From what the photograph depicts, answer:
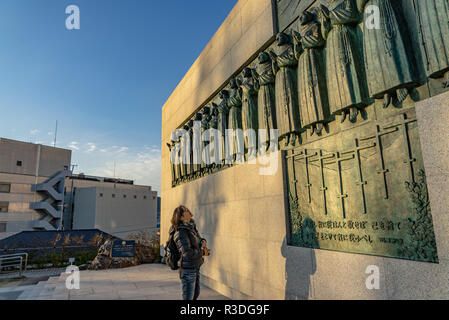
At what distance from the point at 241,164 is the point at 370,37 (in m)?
3.41

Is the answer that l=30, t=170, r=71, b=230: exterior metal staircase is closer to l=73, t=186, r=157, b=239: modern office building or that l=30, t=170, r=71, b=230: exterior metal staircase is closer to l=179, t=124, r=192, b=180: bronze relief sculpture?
l=73, t=186, r=157, b=239: modern office building

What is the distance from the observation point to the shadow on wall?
157 inches

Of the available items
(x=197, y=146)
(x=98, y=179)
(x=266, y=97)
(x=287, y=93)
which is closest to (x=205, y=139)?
(x=197, y=146)

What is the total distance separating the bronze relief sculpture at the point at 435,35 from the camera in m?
2.59

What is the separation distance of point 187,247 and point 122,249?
772 centimetres

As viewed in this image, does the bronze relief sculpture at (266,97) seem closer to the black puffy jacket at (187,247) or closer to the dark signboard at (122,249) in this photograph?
the black puffy jacket at (187,247)

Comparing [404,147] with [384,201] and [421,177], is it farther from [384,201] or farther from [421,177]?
[384,201]

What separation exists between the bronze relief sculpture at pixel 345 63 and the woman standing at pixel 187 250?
247cm

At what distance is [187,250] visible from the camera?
3555 millimetres

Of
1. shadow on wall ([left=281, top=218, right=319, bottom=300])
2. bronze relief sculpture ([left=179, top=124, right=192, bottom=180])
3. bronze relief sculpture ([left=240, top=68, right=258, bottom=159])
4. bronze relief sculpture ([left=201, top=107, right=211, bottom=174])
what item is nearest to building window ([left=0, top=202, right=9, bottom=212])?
bronze relief sculpture ([left=179, top=124, right=192, bottom=180])

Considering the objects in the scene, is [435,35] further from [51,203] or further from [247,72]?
[51,203]

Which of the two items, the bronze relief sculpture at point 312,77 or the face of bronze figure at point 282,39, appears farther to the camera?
the face of bronze figure at point 282,39

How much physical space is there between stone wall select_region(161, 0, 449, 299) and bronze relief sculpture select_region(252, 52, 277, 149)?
20.6 inches

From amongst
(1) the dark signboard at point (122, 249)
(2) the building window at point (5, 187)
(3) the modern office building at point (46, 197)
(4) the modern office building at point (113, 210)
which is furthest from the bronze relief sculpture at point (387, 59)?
(2) the building window at point (5, 187)
